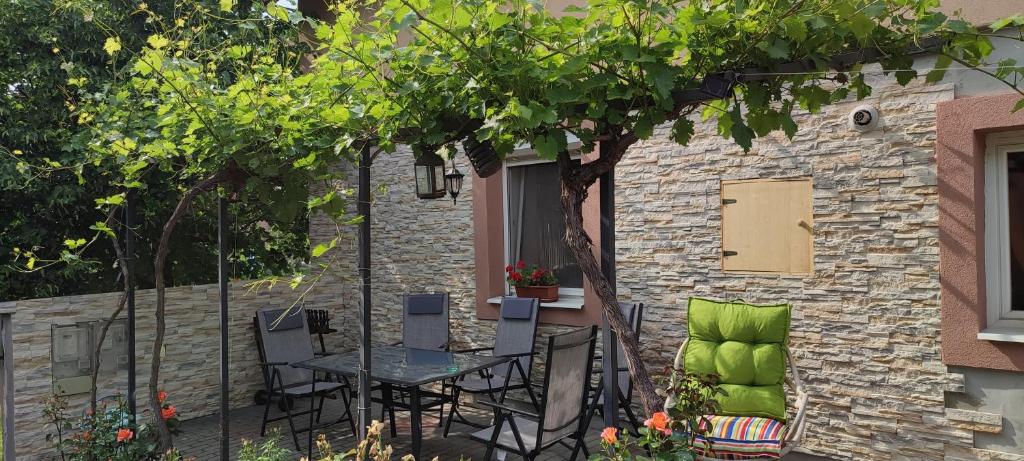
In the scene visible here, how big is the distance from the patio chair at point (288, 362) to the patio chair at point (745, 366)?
9.07 ft

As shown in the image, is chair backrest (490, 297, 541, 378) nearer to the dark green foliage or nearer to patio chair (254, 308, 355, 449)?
patio chair (254, 308, 355, 449)

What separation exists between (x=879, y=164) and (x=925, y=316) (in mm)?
964

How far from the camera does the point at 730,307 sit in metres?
4.51

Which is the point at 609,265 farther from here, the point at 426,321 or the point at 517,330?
the point at 426,321

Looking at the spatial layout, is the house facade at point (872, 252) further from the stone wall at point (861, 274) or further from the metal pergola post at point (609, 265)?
the metal pergola post at point (609, 265)

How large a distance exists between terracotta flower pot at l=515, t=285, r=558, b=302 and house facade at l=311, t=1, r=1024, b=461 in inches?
9.9

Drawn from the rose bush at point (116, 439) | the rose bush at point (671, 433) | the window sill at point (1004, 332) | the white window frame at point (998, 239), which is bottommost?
the rose bush at point (116, 439)

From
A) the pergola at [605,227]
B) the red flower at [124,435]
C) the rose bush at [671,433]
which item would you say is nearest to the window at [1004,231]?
the pergola at [605,227]

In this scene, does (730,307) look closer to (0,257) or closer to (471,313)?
(471,313)

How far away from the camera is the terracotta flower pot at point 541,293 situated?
619 cm

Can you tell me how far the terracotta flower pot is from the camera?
6188mm

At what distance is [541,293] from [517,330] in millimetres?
457

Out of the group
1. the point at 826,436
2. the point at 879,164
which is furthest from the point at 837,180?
the point at 826,436

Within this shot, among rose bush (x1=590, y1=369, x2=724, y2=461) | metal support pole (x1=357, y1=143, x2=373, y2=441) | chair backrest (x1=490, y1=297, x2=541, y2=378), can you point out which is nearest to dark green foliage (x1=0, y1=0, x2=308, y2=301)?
chair backrest (x1=490, y1=297, x2=541, y2=378)
